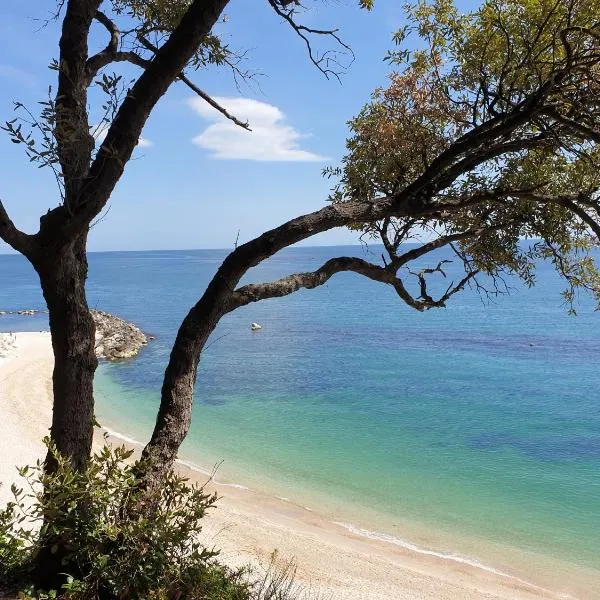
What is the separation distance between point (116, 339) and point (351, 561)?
38559mm

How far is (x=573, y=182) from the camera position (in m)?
8.05

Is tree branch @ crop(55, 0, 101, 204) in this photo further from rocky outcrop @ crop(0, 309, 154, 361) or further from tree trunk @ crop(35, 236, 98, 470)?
rocky outcrop @ crop(0, 309, 154, 361)

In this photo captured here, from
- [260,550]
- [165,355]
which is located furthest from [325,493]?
[165,355]

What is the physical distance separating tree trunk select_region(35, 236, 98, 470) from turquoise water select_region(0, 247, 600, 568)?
15.5ft

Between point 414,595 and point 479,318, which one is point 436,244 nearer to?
point 414,595

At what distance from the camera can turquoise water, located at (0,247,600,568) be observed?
20484 millimetres

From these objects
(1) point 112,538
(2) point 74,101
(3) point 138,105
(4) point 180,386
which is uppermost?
(2) point 74,101

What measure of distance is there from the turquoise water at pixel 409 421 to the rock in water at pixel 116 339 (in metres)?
1.72

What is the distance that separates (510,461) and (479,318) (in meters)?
46.4

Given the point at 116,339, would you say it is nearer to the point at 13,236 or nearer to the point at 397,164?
the point at 397,164

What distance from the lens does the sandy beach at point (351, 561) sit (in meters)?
14.1

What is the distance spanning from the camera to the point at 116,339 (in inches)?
1975

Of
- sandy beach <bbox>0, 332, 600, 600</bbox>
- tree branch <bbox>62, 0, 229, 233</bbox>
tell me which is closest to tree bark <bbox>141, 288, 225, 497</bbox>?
tree branch <bbox>62, 0, 229, 233</bbox>

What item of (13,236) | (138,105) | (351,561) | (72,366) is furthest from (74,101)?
(351,561)
